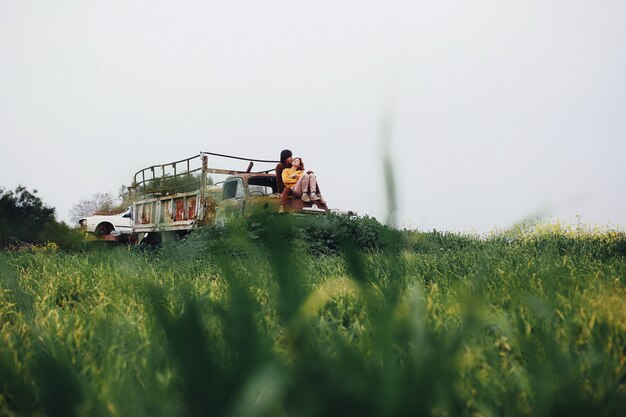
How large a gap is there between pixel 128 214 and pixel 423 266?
19.0 m

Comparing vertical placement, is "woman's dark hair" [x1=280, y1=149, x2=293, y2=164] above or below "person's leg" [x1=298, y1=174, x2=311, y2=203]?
above

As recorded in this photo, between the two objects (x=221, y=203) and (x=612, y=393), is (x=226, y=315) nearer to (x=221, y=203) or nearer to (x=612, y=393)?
(x=612, y=393)

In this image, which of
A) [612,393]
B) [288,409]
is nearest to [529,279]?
[612,393]

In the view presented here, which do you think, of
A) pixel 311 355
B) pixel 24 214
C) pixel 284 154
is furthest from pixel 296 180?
pixel 24 214

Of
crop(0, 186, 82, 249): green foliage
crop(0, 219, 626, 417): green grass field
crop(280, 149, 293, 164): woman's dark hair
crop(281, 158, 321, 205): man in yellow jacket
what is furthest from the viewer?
crop(0, 186, 82, 249): green foliage

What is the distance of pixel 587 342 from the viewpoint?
88.7 inches

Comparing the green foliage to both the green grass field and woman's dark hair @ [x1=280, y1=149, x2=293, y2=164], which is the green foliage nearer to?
woman's dark hair @ [x1=280, y1=149, x2=293, y2=164]

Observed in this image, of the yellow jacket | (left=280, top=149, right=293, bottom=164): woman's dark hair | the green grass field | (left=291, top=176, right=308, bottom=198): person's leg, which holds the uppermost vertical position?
(left=280, top=149, right=293, bottom=164): woman's dark hair

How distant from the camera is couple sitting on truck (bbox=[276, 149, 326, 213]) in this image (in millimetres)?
11372

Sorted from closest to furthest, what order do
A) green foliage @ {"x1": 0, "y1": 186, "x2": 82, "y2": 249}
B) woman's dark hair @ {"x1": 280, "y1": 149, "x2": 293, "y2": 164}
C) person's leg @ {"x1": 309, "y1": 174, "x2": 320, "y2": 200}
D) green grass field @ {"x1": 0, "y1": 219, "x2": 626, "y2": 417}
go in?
green grass field @ {"x1": 0, "y1": 219, "x2": 626, "y2": 417} → person's leg @ {"x1": 309, "y1": 174, "x2": 320, "y2": 200} → woman's dark hair @ {"x1": 280, "y1": 149, "x2": 293, "y2": 164} → green foliage @ {"x1": 0, "y1": 186, "x2": 82, "y2": 249}

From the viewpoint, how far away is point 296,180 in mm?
11992

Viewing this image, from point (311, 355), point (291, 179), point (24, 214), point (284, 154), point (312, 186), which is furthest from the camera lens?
point (24, 214)

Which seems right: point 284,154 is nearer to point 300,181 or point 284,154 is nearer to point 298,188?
point 300,181

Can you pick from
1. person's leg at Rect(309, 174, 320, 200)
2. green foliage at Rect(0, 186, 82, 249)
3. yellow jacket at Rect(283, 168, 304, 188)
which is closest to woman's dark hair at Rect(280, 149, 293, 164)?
yellow jacket at Rect(283, 168, 304, 188)
